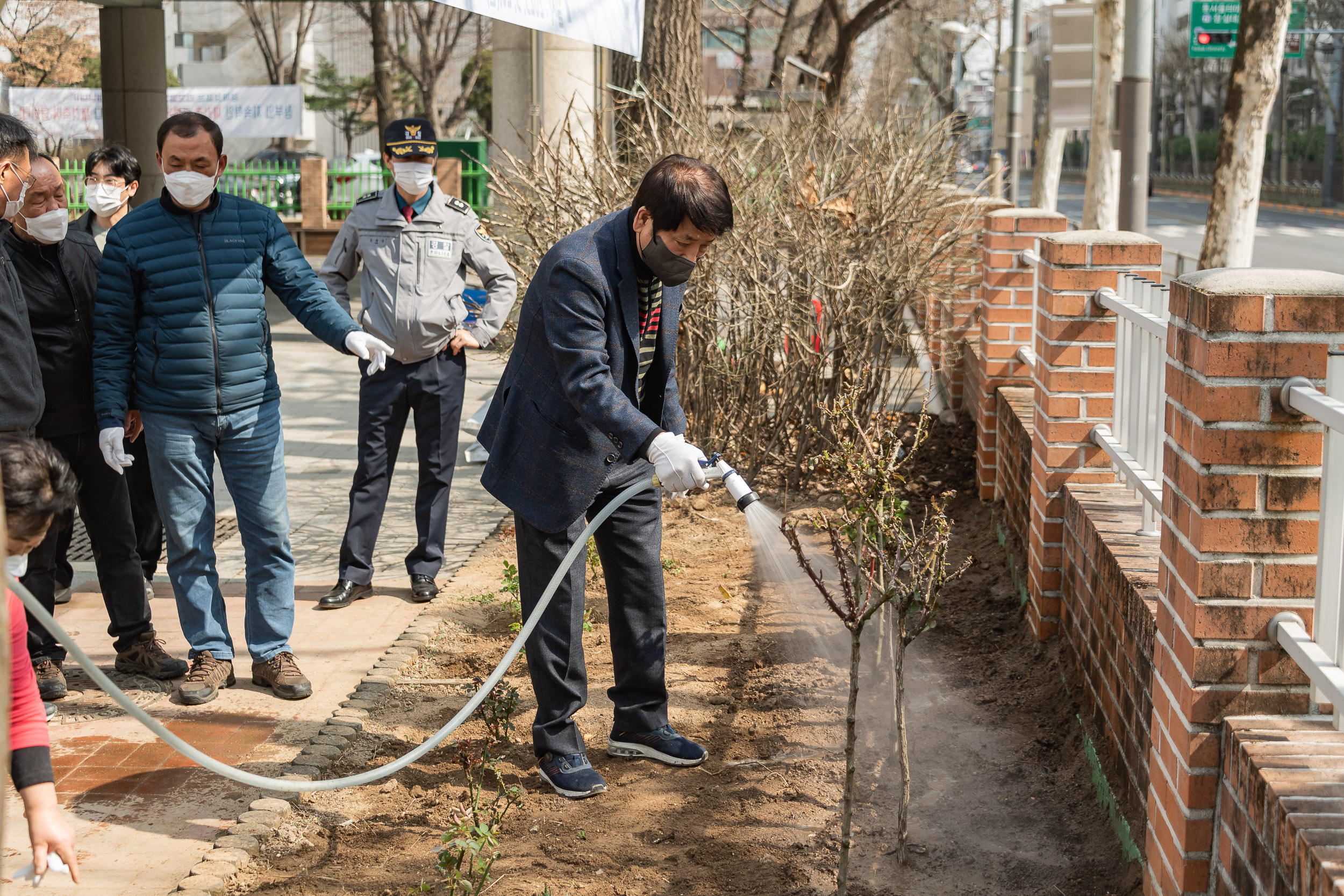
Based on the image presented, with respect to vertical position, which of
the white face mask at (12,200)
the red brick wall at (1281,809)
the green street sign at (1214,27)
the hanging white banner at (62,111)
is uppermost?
the green street sign at (1214,27)

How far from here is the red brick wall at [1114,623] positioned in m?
3.50

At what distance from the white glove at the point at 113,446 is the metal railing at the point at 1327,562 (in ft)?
12.0

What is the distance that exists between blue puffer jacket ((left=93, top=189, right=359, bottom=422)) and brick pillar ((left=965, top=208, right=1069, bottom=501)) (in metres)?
3.70

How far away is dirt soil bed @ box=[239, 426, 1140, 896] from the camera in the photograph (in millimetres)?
3639

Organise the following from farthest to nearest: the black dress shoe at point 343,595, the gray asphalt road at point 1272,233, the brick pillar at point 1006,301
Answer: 1. the gray asphalt road at point 1272,233
2. the brick pillar at point 1006,301
3. the black dress shoe at point 343,595

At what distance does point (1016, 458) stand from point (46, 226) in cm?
401

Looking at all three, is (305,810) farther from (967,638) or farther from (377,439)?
(967,638)

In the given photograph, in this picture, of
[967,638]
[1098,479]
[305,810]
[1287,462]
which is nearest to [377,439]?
[305,810]

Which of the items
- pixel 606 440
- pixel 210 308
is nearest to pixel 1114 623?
pixel 606 440

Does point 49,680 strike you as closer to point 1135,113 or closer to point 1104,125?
point 1135,113

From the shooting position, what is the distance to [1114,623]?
12.7ft

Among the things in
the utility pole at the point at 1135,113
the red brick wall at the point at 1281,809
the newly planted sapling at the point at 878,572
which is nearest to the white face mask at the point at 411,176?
the newly planted sapling at the point at 878,572

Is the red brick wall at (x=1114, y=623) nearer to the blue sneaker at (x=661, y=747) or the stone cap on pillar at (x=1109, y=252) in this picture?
the stone cap on pillar at (x=1109, y=252)

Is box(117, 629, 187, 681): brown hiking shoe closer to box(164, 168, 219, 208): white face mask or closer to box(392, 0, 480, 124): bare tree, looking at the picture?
box(164, 168, 219, 208): white face mask
